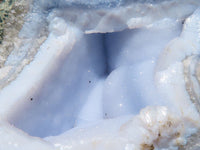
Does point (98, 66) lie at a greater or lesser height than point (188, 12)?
lesser

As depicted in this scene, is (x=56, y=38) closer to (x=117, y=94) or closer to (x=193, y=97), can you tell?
(x=117, y=94)

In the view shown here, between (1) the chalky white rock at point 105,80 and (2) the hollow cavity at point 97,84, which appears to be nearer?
(1) the chalky white rock at point 105,80

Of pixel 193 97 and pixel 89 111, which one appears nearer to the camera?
pixel 193 97

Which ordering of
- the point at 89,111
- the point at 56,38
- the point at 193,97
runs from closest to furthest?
the point at 193,97
the point at 56,38
the point at 89,111

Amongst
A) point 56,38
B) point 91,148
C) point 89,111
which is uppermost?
point 56,38

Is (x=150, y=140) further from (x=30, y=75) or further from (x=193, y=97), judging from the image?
(x=30, y=75)

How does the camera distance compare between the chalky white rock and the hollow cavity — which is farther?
the hollow cavity

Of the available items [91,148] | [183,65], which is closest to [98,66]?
[183,65]

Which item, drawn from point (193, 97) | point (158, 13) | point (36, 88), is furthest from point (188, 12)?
point (36, 88)

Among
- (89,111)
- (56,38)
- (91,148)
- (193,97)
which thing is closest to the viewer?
(91,148)
